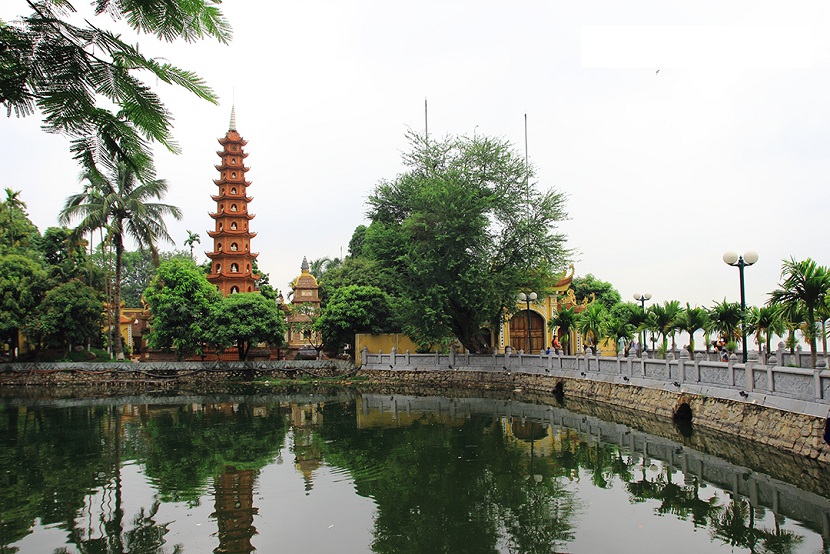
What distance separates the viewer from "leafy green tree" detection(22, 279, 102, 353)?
30.3 metres

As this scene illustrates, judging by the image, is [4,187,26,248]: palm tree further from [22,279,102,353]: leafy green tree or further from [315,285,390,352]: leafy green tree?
[315,285,390,352]: leafy green tree

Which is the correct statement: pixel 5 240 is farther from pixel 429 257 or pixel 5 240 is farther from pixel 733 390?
pixel 733 390

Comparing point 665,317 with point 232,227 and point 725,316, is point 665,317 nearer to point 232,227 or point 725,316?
point 725,316

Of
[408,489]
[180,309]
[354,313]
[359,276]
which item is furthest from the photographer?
[359,276]

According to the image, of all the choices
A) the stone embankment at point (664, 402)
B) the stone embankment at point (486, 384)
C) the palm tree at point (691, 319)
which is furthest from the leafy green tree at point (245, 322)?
the palm tree at point (691, 319)

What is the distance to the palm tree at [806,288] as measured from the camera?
11789 millimetres

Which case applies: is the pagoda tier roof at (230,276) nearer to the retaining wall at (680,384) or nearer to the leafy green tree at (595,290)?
the retaining wall at (680,384)

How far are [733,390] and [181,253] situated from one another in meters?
56.6

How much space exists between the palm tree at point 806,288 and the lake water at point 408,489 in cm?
300

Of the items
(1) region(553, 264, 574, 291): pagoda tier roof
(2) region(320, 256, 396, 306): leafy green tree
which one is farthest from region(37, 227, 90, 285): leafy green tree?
(1) region(553, 264, 574, 291): pagoda tier roof

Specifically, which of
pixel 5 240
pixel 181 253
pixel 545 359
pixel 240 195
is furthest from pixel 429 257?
pixel 181 253

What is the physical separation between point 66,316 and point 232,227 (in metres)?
13.2

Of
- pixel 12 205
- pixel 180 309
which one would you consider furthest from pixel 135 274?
pixel 180 309

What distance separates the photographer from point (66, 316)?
1202 inches
